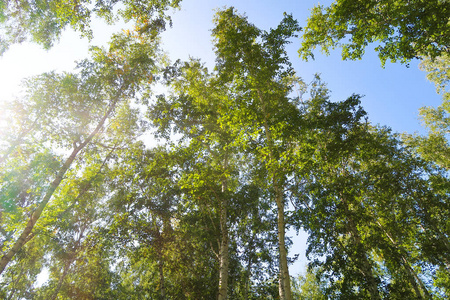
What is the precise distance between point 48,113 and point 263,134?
16.9 metres

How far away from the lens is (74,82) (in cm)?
1698

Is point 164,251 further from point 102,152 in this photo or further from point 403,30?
point 403,30

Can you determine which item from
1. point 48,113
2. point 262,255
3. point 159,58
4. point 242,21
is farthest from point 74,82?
point 262,255

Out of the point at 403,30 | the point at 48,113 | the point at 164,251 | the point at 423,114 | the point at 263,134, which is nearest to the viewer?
the point at 403,30

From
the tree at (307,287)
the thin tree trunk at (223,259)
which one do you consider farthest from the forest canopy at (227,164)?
the tree at (307,287)

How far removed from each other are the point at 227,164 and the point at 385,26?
1167 cm

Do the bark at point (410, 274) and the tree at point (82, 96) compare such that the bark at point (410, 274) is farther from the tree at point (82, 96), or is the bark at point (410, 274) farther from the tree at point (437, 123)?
the tree at point (82, 96)

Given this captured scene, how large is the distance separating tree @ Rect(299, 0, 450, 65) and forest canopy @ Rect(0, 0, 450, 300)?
0.23 ft

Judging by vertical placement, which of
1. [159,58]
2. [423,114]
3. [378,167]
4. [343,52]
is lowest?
[378,167]

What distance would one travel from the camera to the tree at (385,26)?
892 cm

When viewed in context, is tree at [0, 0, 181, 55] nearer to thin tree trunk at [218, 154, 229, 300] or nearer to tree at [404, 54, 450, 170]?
thin tree trunk at [218, 154, 229, 300]

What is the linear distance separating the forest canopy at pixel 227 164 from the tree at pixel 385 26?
7 centimetres

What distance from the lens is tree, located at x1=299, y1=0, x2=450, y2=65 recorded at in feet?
29.3

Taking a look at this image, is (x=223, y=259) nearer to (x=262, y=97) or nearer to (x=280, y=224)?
(x=280, y=224)
